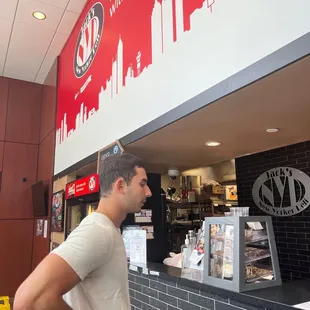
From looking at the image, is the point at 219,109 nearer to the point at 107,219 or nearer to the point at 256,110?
the point at 256,110

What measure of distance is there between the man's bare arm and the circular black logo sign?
3.40m

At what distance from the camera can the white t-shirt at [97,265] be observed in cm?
109

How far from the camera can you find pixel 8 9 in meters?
4.68

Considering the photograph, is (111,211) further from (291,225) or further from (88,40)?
(88,40)

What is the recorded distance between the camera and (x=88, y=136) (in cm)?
404

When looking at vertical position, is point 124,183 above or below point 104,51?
below

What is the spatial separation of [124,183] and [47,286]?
552 mm

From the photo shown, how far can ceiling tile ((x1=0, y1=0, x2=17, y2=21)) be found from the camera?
179 inches

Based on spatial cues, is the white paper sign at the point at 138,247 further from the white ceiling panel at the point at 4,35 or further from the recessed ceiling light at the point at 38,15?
the white ceiling panel at the point at 4,35

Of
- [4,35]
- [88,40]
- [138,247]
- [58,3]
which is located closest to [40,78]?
[4,35]

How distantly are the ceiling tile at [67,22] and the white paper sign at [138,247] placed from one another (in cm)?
360

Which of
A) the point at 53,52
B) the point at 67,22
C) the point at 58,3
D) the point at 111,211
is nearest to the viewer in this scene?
the point at 111,211

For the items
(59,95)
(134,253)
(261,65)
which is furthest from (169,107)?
(59,95)

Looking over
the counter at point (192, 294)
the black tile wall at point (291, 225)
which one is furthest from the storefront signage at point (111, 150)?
the black tile wall at point (291, 225)
